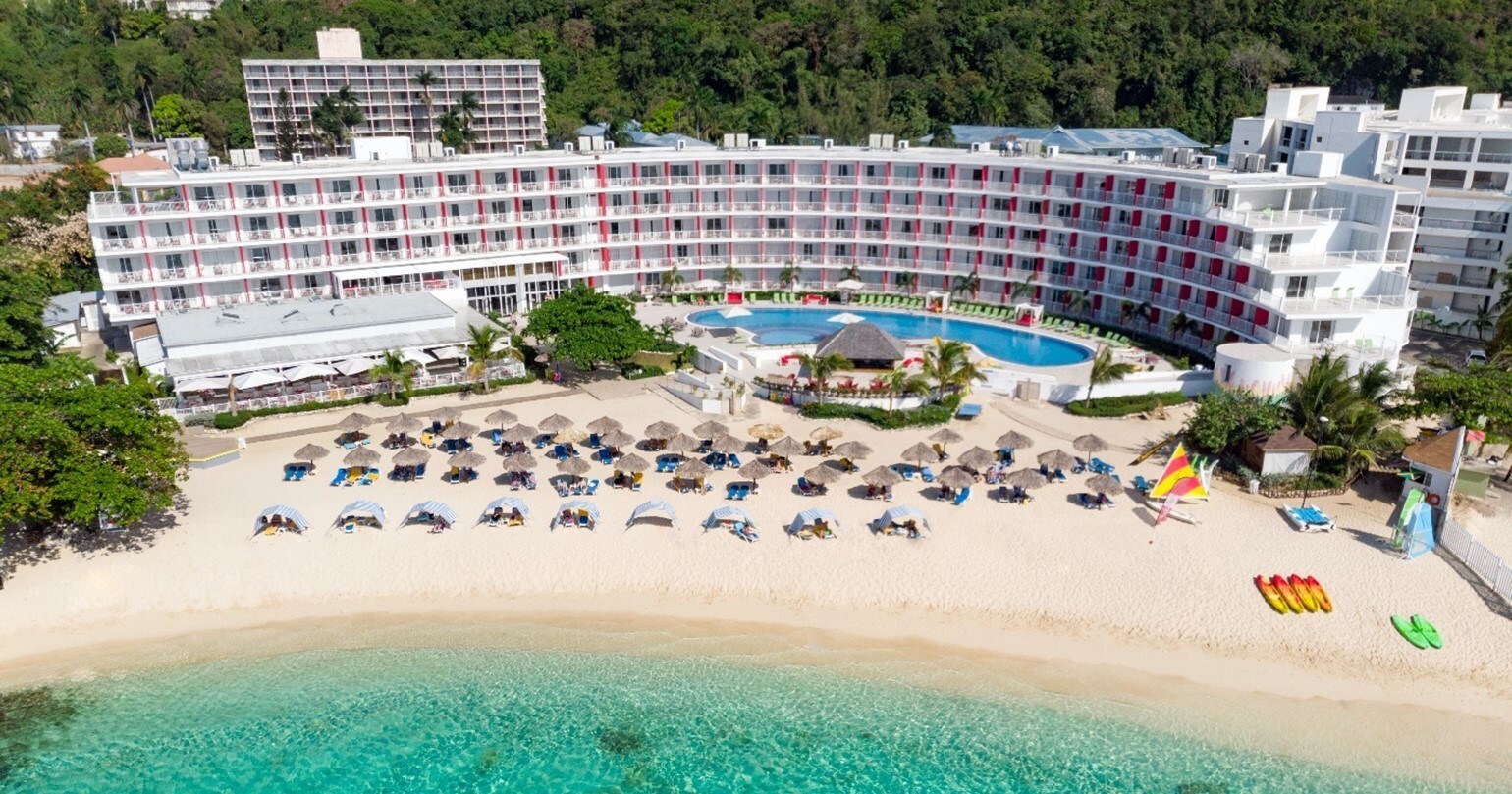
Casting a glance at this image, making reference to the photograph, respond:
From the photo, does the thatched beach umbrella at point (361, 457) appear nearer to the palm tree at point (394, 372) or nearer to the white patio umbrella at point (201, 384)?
the palm tree at point (394, 372)

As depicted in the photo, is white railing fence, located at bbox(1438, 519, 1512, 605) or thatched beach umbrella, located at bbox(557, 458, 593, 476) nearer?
white railing fence, located at bbox(1438, 519, 1512, 605)

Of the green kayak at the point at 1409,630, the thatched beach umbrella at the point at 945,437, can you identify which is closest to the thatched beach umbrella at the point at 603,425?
the thatched beach umbrella at the point at 945,437

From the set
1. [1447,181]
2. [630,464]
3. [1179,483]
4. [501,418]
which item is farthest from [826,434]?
[1447,181]

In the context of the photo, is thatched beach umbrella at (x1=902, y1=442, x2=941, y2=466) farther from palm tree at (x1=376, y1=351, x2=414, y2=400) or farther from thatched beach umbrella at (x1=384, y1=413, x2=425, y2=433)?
palm tree at (x1=376, y1=351, x2=414, y2=400)

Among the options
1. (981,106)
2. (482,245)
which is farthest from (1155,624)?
(981,106)

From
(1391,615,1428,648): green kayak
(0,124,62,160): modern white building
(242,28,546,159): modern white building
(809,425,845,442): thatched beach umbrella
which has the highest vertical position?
(242,28,546,159): modern white building

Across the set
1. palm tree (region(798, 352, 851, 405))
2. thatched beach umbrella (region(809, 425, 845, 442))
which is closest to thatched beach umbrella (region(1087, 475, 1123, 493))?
thatched beach umbrella (region(809, 425, 845, 442))

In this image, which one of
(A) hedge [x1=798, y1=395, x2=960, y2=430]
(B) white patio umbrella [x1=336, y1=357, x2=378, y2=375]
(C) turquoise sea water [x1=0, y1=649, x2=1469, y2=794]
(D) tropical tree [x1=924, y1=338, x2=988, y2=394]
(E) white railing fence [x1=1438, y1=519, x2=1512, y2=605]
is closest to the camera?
(C) turquoise sea water [x1=0, y1=649, x2=1469, y2=794]
